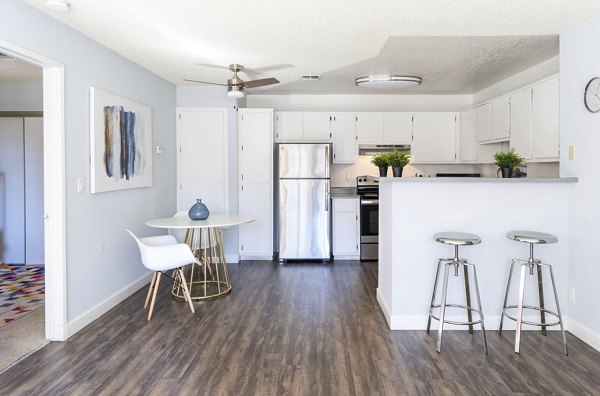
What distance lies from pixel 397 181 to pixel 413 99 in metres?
3.74

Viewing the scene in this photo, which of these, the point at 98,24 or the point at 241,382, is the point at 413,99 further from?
the point at 241,382

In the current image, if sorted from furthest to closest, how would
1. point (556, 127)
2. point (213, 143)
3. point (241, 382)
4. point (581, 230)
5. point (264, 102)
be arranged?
1. point (264, 102)
2. point (213, 143)
3. point (556, 127)
4. point (581, 230)
5. point (241, 382)

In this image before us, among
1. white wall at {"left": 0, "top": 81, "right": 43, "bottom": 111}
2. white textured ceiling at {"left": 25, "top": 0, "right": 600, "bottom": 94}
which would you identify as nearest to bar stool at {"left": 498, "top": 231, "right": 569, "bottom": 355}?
white textured ceiling at {"left": 25, "top": 0, "right": 600, "bottom": 94}

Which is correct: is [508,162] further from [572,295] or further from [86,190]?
[86,190]

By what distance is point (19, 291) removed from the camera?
443cm

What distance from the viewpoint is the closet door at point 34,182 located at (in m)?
5.60

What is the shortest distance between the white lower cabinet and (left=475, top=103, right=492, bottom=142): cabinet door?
5.98 feet

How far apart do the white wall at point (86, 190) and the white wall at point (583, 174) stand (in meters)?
3.86

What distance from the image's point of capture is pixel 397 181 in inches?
132

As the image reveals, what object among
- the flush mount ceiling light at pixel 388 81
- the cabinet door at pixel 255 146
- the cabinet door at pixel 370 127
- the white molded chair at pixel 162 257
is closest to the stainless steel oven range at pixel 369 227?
the cabinet door at pixel 370 127

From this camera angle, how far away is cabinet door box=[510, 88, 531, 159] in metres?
4.28

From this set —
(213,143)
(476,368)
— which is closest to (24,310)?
(213,143)

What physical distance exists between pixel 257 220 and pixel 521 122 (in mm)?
3390

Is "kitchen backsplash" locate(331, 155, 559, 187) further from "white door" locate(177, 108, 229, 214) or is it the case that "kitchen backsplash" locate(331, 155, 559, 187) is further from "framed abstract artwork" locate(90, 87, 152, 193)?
"framed abstract artwork" locate(90, 87, 152, 193)
